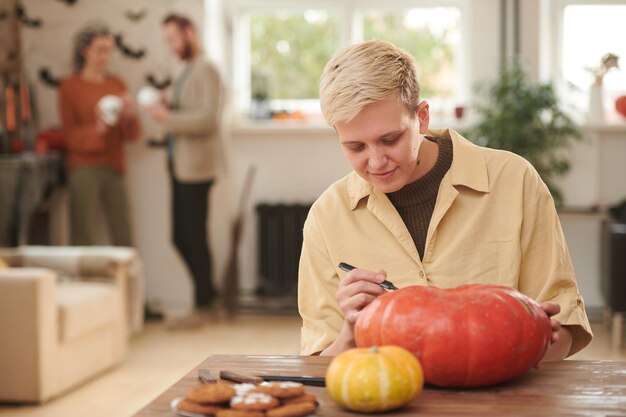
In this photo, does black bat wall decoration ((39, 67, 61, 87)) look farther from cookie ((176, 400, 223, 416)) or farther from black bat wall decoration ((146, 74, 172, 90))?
cookie ((176, 400, 223, 416))

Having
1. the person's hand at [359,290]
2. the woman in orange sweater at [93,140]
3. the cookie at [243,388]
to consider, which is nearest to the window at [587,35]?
the woman in orange sweater at [93,140]

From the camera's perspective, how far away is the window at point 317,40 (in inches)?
259

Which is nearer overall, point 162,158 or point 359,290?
point 359,290

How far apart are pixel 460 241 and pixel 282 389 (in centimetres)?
66

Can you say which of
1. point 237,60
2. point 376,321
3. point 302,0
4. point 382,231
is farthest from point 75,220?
point 376,321

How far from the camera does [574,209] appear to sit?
615 centimetres

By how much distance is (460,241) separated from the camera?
1728 millimetres

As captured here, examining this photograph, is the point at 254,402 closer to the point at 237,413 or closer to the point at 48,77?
the point at 237,413

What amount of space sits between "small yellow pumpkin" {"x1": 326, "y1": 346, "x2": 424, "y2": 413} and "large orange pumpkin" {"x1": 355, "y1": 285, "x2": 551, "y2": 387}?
110 millimetres

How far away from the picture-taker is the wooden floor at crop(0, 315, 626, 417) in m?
4.08

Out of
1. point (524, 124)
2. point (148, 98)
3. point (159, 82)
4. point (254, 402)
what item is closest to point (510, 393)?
point (254, 402)

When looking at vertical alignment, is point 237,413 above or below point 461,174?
below

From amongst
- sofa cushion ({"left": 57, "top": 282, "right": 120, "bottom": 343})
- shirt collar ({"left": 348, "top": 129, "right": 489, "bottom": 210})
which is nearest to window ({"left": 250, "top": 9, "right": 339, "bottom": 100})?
sofa cushion ({"left": 57, "top": 282, "right": 120, "bottom": 343})

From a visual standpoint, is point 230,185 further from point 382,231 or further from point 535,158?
point 382,231
